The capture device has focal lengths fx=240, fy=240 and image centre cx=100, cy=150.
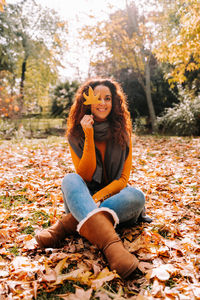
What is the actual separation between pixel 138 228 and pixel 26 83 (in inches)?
775

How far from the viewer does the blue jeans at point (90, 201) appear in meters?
1.60

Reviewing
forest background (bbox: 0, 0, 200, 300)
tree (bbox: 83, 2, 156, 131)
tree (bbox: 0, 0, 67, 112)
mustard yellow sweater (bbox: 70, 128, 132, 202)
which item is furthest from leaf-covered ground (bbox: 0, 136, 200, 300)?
tree (bbox: 0, 0, 67, 112)

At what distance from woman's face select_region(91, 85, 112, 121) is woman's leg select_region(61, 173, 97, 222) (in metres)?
0.69

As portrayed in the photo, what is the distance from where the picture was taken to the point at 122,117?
7.79ft

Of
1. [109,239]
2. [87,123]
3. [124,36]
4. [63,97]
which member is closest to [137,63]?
[124,36]

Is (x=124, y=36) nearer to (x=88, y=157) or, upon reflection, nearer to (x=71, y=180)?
(x=88, y=157)

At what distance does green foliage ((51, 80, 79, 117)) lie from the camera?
1335cm

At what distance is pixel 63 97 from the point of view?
1345cm

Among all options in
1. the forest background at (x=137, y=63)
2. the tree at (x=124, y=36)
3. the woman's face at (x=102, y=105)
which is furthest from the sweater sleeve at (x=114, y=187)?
the tree at (x=124, y=36)

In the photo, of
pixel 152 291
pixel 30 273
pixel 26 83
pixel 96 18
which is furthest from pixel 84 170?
pixel 26 83

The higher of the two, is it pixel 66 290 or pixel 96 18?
pixel 96 18

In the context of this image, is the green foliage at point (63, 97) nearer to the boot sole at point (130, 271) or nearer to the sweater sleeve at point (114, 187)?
the sweater sleeve at point (114, 187)

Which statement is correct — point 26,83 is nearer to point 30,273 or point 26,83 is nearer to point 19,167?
point 19,167

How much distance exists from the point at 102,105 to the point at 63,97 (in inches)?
462
